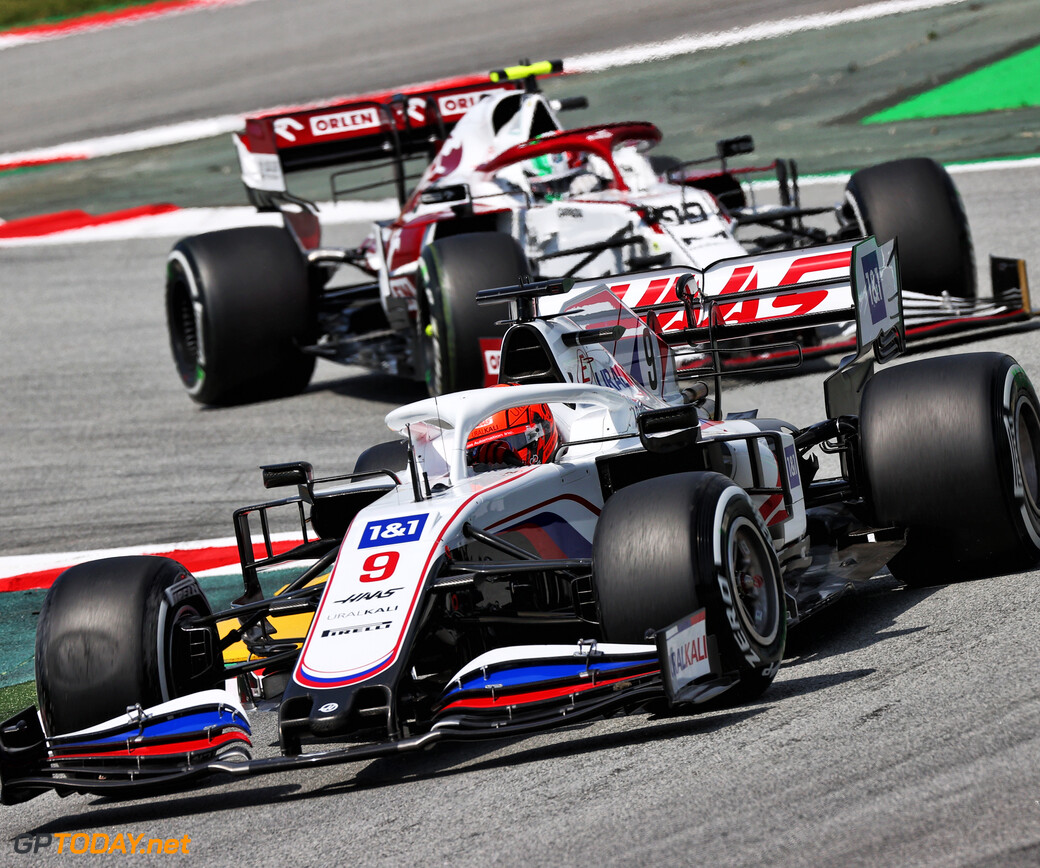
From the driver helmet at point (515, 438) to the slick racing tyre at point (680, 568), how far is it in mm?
1047

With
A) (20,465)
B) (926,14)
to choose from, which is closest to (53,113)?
(926,14)

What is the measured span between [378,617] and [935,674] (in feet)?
6.00

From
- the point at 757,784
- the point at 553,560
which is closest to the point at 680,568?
the point at 553,560

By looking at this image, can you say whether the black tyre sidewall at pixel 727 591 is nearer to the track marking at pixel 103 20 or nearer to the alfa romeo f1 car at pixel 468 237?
the alfa romeo f1 car at pixel 468 237

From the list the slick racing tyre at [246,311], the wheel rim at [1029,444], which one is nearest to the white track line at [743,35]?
the slick racing tyre at [246,311]

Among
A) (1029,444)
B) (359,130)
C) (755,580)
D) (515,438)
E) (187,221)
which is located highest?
(359,130)

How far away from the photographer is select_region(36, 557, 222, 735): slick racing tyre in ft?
19.1

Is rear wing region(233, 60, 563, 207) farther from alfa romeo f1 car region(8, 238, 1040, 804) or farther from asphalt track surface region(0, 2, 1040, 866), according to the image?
asphalt track surface region(0, 2, 1040, 866)

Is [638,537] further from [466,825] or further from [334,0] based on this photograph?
[334,0]

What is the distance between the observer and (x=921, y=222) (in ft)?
39.0

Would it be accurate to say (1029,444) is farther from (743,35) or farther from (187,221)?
(743,35)

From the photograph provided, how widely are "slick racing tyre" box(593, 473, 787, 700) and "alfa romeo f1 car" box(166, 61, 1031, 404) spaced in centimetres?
497

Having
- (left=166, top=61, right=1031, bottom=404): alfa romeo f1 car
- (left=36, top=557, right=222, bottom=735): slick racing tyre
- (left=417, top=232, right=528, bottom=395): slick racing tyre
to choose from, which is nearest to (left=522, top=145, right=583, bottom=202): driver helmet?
(left=166, top=61, right=1031, bottom=404): alfa romeo f1 car

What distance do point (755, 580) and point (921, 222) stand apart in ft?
22.0
